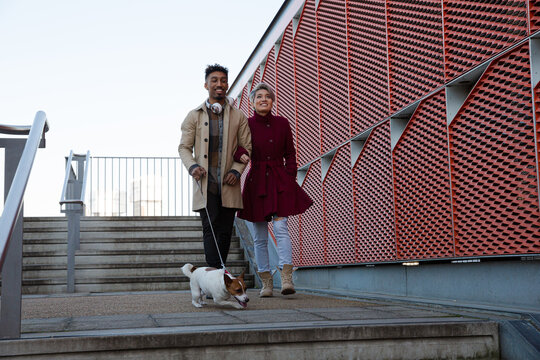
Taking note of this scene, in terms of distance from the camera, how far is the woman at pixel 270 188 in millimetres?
4855

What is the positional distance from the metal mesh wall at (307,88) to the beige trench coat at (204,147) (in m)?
2.00

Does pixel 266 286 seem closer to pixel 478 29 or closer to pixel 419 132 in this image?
pixel 419 132

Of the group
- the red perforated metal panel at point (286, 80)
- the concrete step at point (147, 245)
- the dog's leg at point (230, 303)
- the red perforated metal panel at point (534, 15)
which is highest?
the red perforated metal panel at point (286, 80)

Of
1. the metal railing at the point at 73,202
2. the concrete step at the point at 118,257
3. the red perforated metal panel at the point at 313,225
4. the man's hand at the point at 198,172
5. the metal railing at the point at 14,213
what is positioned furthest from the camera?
the concrete step at the point at 118,257

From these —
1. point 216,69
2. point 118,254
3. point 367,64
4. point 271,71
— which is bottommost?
point 118,254

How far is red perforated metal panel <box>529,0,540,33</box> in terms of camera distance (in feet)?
10.3

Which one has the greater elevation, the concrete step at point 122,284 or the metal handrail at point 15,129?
the metal handrail at point 15,129

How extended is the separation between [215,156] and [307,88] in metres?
2.49

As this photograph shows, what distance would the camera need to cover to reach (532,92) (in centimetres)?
317

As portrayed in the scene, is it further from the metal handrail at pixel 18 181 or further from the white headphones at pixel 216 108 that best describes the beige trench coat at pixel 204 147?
the metal handrail at pixel 18 181

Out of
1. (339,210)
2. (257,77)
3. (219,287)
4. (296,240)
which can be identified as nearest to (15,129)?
(219,287)

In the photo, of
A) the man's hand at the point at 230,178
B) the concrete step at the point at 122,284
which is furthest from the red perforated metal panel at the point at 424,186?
the concrete step at the point at 122,284

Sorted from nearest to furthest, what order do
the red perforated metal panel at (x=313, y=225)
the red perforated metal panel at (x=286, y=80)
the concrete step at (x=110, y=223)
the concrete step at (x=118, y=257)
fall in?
1. the red perforated metal panel at (x=313, y=225)
2. the red perforated metal panel at (x=286, y=80)
3. the concrete step at (x=118, y=257)
4. the concrete step at (x=110, y=223)

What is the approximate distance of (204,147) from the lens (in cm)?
468
